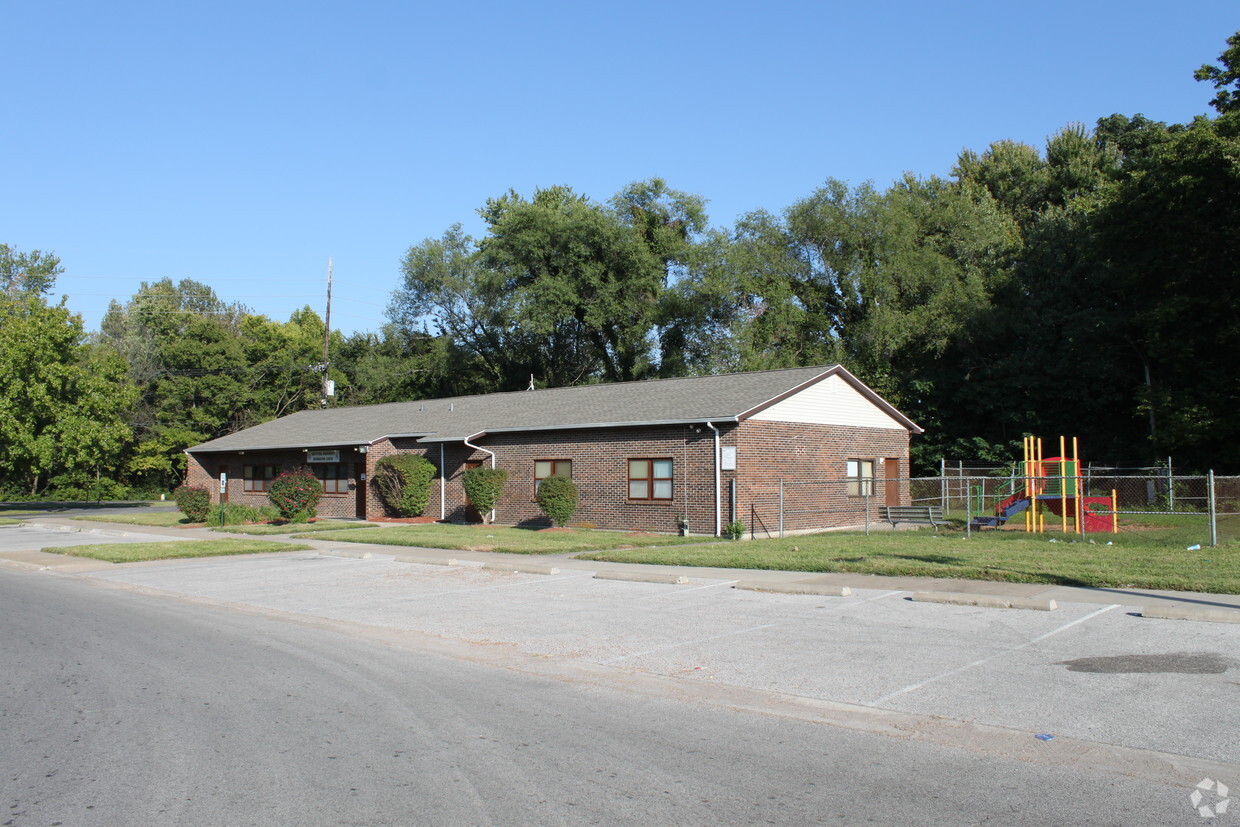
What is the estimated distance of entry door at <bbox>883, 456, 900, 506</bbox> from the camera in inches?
1240

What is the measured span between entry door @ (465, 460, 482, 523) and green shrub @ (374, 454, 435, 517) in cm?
181

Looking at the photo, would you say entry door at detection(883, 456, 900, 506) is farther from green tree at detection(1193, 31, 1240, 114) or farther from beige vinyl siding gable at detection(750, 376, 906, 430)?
green tree at detection(1193, 31, 1240, 114)

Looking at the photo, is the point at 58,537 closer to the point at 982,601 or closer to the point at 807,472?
Result: the point at 807,472

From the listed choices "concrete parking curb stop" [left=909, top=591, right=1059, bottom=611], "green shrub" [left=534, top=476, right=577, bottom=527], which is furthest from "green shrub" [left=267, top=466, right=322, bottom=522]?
"concrete parking curb stop" [left=909, top=591, right=1059, bottom=611]

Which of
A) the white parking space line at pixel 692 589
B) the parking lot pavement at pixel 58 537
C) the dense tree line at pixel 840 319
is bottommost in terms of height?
the parking lot pavement at pixel 58 537

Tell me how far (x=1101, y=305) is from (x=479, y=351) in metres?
34.7

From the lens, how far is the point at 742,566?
1759 cm

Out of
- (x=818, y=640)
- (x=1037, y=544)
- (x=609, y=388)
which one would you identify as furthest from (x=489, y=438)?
(x=818, y=640)

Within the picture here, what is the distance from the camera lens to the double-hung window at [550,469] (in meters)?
28.8

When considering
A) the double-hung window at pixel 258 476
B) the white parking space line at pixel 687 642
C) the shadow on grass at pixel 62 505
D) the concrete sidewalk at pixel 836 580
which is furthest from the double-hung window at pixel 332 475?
the white parking space line at pixel 687 642

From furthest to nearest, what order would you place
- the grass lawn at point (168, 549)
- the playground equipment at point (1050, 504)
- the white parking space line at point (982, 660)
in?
the playground equipment at point (1050, 504) < the grass lawn at point (168, 549) < the white parking space line at point (982, 660)

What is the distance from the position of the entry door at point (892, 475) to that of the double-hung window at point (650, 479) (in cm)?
876

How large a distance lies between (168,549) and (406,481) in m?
10.2

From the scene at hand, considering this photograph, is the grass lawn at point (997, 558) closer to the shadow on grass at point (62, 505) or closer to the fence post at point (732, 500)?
the fence post at point (732, 500)
